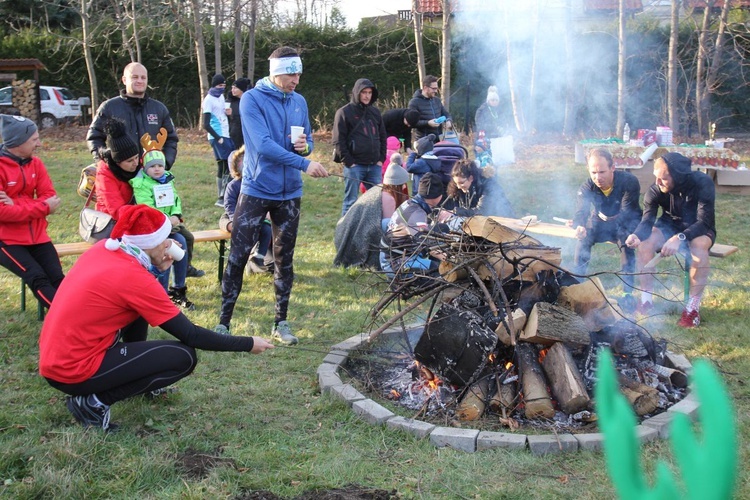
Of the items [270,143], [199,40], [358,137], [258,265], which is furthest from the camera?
[199,40]

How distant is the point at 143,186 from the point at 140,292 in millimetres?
2081

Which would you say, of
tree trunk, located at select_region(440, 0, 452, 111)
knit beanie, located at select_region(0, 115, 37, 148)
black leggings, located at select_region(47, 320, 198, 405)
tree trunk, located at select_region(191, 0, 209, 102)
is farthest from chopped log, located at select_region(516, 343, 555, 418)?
tree trunk, located at select_region(191, 0, 209, 102)

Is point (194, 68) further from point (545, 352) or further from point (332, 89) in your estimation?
point (545, 352)

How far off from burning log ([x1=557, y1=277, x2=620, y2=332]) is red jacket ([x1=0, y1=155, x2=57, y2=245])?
3.69 m

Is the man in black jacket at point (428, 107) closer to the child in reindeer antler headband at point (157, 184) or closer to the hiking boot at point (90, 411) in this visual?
the child in reindeer antler headband at point (157, 184)

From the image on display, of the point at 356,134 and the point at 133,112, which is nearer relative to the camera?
the point at 133,112

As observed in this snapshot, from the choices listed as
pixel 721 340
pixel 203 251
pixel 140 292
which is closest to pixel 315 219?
pixel 203 251

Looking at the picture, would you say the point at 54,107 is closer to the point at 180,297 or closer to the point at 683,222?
the point at 180,297

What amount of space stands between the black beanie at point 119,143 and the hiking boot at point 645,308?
4.28 m

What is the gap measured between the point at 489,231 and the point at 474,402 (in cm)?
109

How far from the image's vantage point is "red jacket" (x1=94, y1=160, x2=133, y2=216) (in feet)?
17.5

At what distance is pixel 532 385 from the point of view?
4102mm

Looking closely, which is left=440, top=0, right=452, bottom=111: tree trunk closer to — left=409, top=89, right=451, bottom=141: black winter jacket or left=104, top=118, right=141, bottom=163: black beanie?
left=409, top=89, right=451, bottom=141: black winter jacket

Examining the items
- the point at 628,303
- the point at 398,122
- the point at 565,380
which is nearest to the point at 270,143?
the point at 565,380
